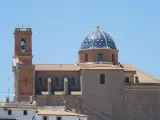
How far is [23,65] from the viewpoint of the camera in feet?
255

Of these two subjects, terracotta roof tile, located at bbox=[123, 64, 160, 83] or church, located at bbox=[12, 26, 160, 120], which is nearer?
church, located at bbox=[12, 26, 160, 120]

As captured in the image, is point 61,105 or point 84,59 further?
point 84,59

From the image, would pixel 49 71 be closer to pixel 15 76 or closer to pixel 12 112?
pixel 15 76

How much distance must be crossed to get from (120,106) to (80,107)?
148 inches

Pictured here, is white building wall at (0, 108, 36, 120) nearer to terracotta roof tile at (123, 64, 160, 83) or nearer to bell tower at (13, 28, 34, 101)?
bell tower at (13, 28, 34, 101)

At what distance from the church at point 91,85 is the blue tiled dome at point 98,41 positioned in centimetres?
2

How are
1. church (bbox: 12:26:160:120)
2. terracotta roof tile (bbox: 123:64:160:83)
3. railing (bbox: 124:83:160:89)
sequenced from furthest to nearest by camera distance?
terracotta roof tile (bbox: 123:64:160:83) → railing (bbox: 124:83:160:89) → church (bbox: 12:26:160:120)

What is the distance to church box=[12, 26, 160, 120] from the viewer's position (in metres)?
77.0

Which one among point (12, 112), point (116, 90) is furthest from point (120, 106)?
point (12, 112)

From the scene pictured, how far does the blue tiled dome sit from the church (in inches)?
0.8

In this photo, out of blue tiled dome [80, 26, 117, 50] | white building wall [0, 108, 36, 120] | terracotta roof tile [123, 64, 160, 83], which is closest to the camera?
white building wall [0, 108, 36, 120]

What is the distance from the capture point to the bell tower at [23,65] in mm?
77125

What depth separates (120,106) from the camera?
7769 centimetres

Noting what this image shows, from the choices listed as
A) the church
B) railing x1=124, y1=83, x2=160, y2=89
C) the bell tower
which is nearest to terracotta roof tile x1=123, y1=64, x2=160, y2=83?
the church
